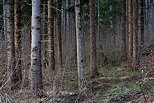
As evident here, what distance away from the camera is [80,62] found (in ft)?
33.2

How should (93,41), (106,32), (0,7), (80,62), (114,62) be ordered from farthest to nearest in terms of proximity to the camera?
(106,32), (0,7), (114,62), (93,41), (80,62)

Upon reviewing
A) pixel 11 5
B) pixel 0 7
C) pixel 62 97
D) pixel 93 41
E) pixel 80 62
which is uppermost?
pixel 0 7

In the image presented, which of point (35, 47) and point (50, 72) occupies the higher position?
point (35, 47)

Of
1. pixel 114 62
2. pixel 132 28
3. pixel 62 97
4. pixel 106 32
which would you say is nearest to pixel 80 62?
pixel 62 97

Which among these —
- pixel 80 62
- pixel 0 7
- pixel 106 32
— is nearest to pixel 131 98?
pixel 80 62

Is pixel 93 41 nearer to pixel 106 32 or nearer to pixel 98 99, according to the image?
pixel 98 99

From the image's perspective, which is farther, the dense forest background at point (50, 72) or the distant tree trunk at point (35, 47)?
the distant tree trunk at point (35, 47)

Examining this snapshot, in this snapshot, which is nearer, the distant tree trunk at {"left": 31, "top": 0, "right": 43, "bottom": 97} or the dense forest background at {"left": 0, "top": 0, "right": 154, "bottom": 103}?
the dense forest background at {"left": 0, "top": 0, "right": 154, "bottom": 103}

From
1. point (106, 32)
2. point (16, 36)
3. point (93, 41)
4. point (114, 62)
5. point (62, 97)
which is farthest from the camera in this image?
point (106, 32)

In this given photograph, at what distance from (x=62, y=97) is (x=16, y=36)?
Result: 3622 millimetres

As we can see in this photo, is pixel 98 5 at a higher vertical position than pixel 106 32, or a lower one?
higher

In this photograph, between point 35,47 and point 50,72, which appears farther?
point 50,72

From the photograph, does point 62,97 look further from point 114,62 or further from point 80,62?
point 114,62

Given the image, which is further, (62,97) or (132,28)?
(132,28)
